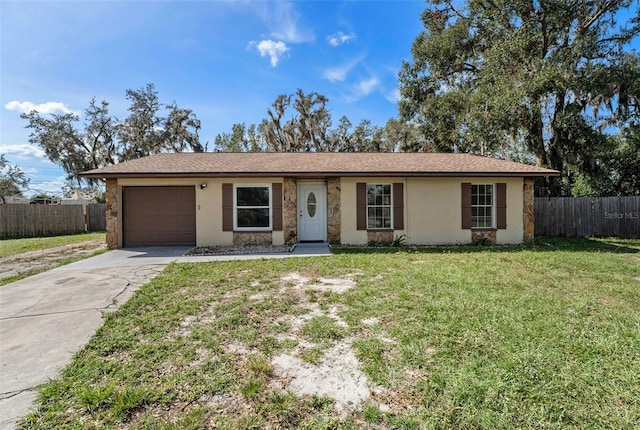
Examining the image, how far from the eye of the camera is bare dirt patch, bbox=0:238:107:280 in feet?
21.8

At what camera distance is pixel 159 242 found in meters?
9.73

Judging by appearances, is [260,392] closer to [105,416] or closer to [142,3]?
[105,416]

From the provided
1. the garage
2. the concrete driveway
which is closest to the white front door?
the concrete driveway

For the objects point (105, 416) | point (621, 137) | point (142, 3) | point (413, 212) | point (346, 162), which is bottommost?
point (105, 416)

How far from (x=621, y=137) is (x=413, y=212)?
11.4 m

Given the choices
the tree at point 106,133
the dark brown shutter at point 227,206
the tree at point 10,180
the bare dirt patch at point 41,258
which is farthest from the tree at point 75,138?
the dark brown shutter at point 227,206

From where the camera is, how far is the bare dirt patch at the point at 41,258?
6.64 meters

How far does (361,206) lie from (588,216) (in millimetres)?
9342

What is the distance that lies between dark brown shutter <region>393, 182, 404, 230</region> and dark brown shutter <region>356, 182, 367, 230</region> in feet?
3.12

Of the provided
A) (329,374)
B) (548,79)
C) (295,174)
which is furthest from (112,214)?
(548,79)

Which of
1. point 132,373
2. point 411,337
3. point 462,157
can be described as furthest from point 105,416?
point 462,157

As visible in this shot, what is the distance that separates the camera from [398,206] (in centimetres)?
959

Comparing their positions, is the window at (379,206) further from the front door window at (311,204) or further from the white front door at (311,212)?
the front door window at (311,204)

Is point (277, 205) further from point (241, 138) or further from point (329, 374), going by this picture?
point (241, 138)
